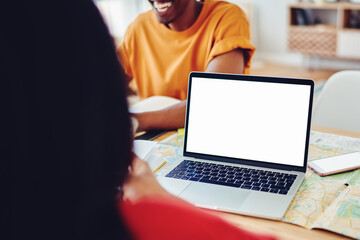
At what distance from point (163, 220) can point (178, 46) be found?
4.17 ft

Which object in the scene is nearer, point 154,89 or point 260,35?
point 154,89

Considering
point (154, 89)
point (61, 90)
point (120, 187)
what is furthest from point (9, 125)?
point (154, 89)

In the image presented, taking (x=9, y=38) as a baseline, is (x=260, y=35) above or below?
below

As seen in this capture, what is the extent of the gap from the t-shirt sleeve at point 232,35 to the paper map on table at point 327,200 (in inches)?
21.3

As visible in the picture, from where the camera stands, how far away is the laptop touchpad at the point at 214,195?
88cm

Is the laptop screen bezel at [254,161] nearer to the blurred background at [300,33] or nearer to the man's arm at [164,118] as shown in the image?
the man's arm at [164,118]

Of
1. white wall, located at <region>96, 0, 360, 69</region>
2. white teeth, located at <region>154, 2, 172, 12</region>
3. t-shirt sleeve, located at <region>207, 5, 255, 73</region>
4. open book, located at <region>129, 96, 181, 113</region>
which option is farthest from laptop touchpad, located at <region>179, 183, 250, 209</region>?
white wall, located at <region>96, 0, 360, 69</region>

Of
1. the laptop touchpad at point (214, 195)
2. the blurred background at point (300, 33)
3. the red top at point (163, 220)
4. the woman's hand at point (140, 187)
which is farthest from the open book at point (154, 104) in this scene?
the blurred background at point (300, 33)

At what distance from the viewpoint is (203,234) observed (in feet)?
1.81

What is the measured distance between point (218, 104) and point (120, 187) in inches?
23.0

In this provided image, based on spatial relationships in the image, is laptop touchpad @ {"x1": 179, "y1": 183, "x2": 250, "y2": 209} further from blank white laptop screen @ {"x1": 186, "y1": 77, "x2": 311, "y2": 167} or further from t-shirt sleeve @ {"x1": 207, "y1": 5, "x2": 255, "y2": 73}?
t-shirt sleeve @ {"x1": 207, "y1": 5, "x2": 255, "y2": 73}

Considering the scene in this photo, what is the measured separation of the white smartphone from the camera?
3.34 ft

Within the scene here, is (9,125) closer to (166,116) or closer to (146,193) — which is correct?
(146,193)

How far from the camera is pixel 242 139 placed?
1080mm
